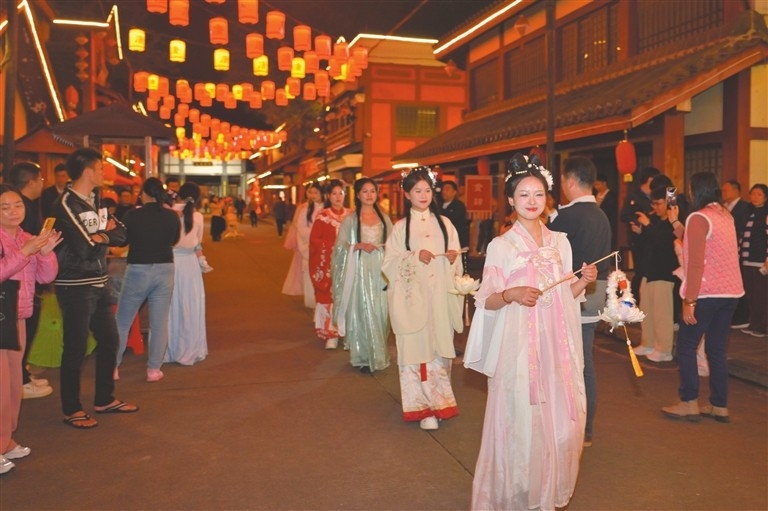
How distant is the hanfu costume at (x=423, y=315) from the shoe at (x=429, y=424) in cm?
7

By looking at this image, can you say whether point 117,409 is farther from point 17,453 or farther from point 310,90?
point 310,90

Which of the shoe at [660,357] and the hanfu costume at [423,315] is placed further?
the shoe at [660,357]

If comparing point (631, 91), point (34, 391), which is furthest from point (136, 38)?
point (34, 391)

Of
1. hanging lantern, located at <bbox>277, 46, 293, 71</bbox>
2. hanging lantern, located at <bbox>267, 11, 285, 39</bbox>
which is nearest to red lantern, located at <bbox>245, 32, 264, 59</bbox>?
hanging lantern, located at <bbox>267, 11, 285, 39</bbox>

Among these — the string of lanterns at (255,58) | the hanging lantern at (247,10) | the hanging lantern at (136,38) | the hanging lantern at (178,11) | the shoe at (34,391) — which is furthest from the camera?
the hanging lantern at (136,38)

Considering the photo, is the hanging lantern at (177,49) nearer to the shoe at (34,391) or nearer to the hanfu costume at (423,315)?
the shoe at (34,391)

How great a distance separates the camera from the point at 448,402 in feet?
18.3

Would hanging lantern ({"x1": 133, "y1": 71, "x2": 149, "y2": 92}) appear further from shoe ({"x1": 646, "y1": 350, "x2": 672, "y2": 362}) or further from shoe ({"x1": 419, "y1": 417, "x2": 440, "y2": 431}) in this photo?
shoe ({"x1": 419, "y1": 417, "x2": 440, "y2": 431})

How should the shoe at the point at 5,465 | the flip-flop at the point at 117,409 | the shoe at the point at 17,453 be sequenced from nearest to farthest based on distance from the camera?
the shoe at the point at 5,465 → the shoe at the point at 17,453 → the flip-flop at the point at 117,409

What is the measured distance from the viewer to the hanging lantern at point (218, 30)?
18.1 m

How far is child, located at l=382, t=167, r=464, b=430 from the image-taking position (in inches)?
216

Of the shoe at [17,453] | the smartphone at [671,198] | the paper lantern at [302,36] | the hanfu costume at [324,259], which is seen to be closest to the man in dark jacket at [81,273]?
the shoe at [17,453]

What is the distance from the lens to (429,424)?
5348 millimetres

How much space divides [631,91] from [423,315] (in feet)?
24.3
